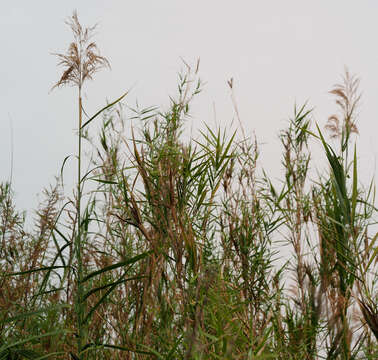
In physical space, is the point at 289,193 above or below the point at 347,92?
below

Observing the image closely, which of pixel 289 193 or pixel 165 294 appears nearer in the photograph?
pixel 165 294

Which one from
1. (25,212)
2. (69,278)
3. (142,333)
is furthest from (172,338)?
(25,212)

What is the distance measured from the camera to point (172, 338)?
1660mm

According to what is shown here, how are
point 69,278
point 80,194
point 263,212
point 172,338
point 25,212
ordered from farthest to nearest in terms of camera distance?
point 25,212
point 263,212
point 69,278
point 172,338
point 80,194

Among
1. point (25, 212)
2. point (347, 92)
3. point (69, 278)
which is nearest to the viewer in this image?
point (69, 278)

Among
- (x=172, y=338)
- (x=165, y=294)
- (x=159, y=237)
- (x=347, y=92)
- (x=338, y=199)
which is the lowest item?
(x=172, y=338)

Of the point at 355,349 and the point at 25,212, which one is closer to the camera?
the point at 355,349

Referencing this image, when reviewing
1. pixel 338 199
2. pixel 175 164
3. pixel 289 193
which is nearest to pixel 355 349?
pixel 338 199

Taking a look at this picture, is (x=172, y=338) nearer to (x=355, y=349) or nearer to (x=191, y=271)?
(x=191, y=271)

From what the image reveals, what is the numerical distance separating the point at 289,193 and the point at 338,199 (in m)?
1.32

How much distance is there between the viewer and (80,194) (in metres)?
1.53

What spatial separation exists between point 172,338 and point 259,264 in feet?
3.78

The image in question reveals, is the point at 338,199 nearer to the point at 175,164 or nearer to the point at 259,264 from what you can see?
the point at 175,164

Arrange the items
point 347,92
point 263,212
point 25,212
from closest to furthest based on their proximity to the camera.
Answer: point 347,92
point 263,212
point 25,212
